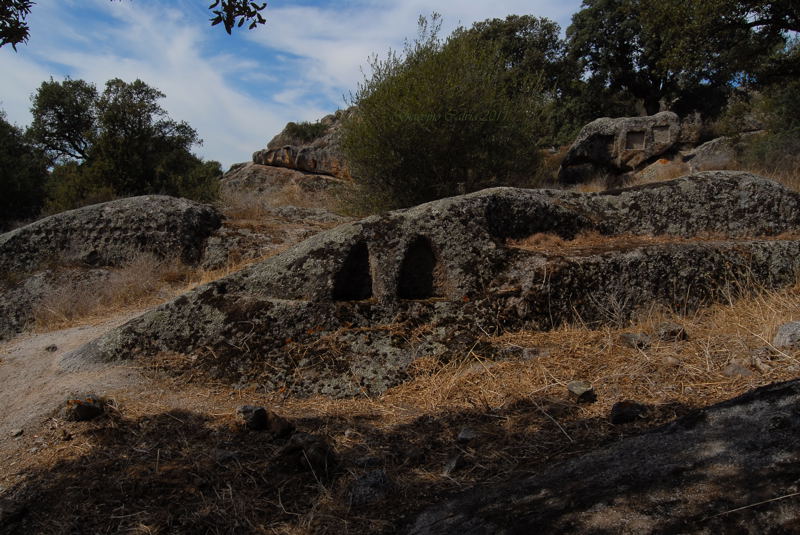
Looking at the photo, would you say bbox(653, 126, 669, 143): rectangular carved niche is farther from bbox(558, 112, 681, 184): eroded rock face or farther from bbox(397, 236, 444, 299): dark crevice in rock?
bbox(397, 236, 444, 299): dark crevice in rock

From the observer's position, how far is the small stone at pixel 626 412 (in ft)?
8.34

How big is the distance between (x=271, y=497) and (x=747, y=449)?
72.4 inches

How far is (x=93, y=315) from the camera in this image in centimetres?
597

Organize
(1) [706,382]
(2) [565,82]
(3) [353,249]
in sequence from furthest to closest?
(2) [565,82] → (3) [353,249] → (1) [706,382]

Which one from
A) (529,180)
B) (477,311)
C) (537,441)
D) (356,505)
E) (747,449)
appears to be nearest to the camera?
(747,449)

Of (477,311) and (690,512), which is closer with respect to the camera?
(690,512)

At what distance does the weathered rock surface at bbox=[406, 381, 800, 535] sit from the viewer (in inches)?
49.4

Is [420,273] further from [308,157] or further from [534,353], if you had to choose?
[308,157]

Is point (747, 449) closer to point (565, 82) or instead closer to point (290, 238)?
point (290, 238)

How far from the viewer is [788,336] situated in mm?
3084

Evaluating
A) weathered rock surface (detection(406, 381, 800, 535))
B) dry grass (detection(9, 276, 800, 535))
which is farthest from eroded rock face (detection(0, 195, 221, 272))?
weathered rock surface (detection(406, 381, 800, 535))

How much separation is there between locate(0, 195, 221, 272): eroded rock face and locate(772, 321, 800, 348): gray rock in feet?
22.4

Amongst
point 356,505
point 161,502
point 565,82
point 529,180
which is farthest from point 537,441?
point 565,82

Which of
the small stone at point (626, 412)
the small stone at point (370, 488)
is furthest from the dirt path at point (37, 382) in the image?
the small stone at point (626, 412)
